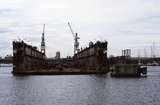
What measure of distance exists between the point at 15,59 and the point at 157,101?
78460 mm

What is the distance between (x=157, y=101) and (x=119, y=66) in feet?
193

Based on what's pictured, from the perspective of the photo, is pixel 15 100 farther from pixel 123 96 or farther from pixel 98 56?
pixel 98 56

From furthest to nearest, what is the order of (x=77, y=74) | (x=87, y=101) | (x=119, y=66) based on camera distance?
(x=77, y=74)
(x=119, y=66)
(x=87, y=101)

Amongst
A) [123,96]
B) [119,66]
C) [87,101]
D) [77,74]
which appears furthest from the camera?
[77,74]

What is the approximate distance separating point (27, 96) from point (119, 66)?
184 feet

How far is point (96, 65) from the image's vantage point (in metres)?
129

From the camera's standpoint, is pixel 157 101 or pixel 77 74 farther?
pixel 77 74

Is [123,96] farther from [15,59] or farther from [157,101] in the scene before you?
[15,59]

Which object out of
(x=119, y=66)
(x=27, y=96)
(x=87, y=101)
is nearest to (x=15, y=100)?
(x=27, y=96)

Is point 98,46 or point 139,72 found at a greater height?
point 98,46

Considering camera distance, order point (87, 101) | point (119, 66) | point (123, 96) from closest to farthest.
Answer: point (87, 101) → point (123, 96) → point (119, 66)

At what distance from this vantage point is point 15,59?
128 m

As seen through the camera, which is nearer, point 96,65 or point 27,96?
point 27,96

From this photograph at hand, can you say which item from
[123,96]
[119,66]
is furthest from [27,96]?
[119,66]
